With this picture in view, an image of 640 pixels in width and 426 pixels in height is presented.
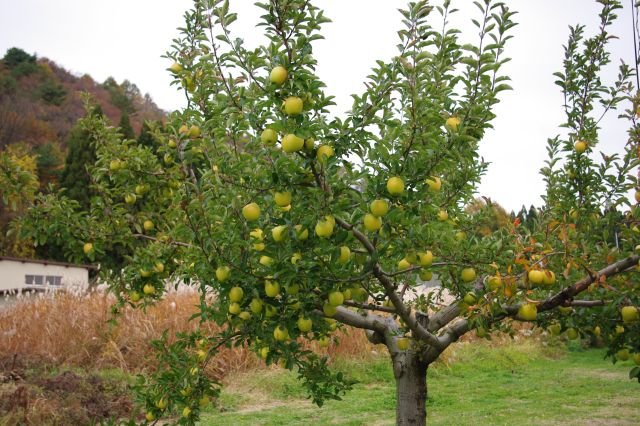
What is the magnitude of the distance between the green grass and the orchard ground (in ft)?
0.04

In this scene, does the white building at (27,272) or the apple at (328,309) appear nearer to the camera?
the apple at (328,309)

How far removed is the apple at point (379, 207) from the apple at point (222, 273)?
59 cm

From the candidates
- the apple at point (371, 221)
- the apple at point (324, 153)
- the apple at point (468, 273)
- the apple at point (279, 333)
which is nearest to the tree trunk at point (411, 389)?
the apple at point (468, 273)

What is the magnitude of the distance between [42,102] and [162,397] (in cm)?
4449

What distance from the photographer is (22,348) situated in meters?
7.26

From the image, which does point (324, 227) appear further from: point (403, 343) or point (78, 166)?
point (78, 166)

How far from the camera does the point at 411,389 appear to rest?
312 cm

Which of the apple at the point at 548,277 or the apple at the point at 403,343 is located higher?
the apple at the point at 548,277

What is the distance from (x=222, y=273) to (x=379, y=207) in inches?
24.9

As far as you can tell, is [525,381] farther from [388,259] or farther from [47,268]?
[47,268]

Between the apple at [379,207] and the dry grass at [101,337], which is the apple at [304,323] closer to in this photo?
the apple at [379,207]

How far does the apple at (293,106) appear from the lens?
1649 mm

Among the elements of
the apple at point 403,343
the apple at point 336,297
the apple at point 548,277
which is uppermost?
the apple at point 548,277

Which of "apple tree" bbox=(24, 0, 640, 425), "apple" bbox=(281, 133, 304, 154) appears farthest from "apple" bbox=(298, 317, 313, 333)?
"apple" bbox=(281, 133, 304, 154)
